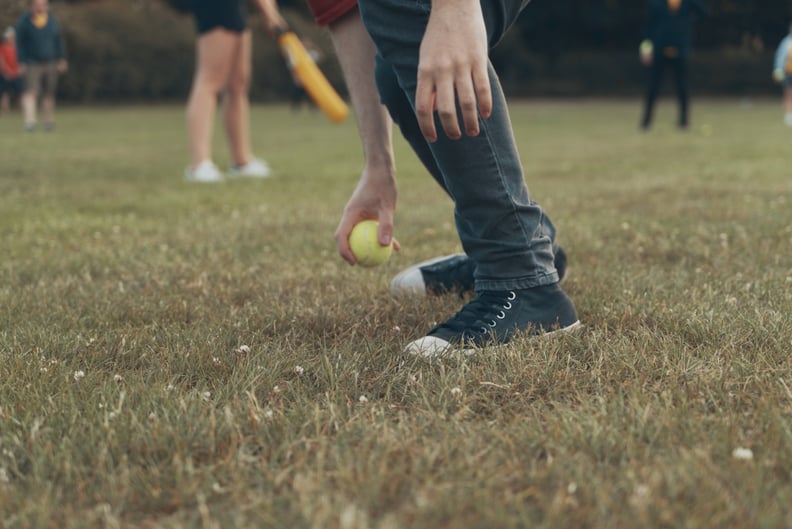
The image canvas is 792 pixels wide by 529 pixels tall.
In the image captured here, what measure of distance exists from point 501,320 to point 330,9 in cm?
98

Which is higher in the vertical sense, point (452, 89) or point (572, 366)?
point (452, 89)

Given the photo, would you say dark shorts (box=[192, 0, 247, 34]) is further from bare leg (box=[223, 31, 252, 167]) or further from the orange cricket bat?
the orange cricket bat

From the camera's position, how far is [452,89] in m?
1.83

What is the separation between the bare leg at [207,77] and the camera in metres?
6.51

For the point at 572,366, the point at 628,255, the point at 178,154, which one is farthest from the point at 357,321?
the point at 178,154

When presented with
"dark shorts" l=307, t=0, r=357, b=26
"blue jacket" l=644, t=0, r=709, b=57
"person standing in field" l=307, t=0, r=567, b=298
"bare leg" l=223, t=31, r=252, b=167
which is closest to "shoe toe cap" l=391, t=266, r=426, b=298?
"person standing in field" l=307, t=0, r=567, b=298

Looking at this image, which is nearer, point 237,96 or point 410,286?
point 410,286

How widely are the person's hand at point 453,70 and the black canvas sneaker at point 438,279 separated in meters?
1.06

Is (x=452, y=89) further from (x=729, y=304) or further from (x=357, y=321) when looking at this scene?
(x=729, y=304)

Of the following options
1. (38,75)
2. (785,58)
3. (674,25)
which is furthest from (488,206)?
(38,75)

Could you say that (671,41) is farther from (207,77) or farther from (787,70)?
(207,77)

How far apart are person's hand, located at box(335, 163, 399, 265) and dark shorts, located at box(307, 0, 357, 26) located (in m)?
0.43

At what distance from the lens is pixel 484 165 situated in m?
A: 2.16

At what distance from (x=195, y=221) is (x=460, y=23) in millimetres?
3253
